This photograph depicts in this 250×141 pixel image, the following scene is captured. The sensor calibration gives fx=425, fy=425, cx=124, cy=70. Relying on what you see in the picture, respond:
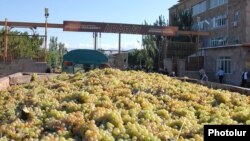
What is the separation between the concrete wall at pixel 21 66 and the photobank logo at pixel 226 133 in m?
22.3

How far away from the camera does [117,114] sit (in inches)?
150

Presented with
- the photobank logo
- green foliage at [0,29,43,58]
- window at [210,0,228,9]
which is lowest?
the photobank logo

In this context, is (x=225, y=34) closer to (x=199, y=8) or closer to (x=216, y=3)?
(x=216, y=3)

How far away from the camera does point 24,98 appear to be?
5.21m

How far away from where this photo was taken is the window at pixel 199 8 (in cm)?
4622

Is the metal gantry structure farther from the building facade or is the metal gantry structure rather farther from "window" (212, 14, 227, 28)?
"window" (212, 14, 227, 28)

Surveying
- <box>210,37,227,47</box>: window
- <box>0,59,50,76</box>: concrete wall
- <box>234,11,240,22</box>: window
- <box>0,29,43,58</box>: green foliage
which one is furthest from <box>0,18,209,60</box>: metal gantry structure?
<box>210,37,227,47</box>: window

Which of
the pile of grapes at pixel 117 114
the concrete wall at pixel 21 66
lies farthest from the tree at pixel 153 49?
the pile of grapes at pixel 117 114

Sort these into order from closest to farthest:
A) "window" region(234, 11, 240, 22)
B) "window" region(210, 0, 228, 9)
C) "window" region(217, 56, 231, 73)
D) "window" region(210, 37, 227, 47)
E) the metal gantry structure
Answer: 1. the metal gantry structure
2. "window" region(217, 56, 231, 73)
3. "window" region(234, 11, 240, 22)
4. "window" region(210, 37, 227, 47)
5. "window" region(210, 0, 228, 9)

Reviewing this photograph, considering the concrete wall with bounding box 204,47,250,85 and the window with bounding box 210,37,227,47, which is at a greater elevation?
the window with bounding box 210,37,227,47

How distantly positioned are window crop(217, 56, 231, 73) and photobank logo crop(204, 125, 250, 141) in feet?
93.8

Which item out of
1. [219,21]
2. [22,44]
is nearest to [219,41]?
[219,21]

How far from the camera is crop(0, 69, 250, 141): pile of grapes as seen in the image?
3490 mm

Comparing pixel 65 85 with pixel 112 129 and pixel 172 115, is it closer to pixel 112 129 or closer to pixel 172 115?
Answer: pixel 172 115
